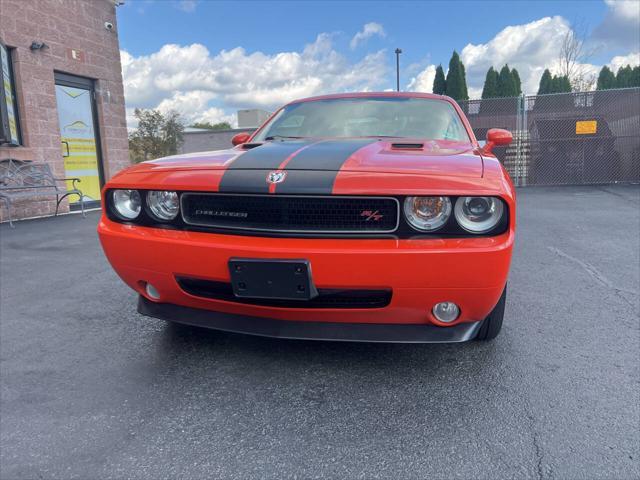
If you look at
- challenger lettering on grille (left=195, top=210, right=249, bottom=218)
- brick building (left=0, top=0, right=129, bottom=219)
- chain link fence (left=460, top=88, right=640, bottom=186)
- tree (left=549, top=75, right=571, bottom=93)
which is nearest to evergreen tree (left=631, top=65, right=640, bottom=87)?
tree (left=549, top=75, right=571, bottom=93)

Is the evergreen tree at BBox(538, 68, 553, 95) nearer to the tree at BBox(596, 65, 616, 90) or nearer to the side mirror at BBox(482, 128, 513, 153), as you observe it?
the tree at BBox(596, 65, 616, 90)

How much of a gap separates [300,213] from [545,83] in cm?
2186

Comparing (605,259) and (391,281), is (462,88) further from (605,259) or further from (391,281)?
(391,281)

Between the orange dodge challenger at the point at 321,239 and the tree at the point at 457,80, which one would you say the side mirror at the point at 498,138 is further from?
the tree at the point at 457,80

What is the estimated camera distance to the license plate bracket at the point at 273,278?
1654 millimetres

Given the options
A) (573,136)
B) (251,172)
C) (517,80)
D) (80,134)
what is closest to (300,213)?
(251,172)

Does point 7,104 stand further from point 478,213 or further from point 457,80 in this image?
point 457,80

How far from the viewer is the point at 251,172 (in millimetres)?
1804

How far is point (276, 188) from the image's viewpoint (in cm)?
171

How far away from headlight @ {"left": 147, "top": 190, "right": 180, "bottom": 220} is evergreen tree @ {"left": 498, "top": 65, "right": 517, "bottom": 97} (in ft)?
69.6

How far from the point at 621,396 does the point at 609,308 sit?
1127 millimetres

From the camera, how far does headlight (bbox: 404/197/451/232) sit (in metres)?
1.67

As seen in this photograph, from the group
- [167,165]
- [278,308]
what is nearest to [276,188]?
[278,308]

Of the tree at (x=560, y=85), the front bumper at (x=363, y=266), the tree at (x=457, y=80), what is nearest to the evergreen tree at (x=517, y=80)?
the tree at (x=560, y=85)
